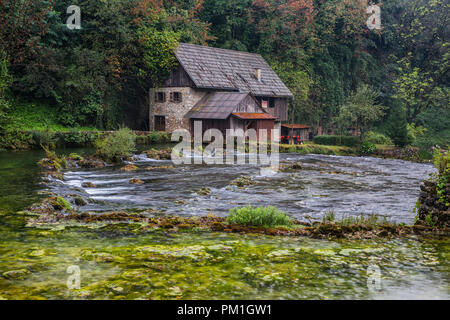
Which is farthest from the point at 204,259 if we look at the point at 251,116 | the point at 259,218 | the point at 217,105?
the point at 217,105

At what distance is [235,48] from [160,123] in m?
14.2

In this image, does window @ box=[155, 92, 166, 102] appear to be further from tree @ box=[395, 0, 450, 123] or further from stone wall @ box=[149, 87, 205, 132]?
tree @ box=[395, 0, 450, 123]

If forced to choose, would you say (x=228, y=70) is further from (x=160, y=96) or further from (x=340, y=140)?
(x=340, y=140)

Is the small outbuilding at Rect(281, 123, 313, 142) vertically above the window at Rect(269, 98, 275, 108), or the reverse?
the window at Rect(269, 98, 275, 108)

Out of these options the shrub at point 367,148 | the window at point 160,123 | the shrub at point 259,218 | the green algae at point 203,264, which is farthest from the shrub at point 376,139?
the green algae at point 203,264

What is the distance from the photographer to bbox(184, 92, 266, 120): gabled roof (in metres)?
37.8

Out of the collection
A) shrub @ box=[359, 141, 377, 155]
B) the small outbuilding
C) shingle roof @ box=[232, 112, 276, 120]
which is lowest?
shrub @ box=[359, 141, 377, 155]

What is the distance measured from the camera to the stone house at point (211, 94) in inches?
1518

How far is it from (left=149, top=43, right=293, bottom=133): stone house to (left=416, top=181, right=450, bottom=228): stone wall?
84.7ft

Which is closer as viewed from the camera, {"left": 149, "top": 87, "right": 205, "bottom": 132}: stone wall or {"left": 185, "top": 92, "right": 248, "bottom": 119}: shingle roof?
{"left": 185, "top": 92, "right": 248, "bottom": 119}: shingle roof

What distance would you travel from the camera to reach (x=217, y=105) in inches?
1535

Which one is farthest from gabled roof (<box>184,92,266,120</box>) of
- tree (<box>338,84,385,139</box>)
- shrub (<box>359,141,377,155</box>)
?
shrub (<box>359,141,377,155</box>)
